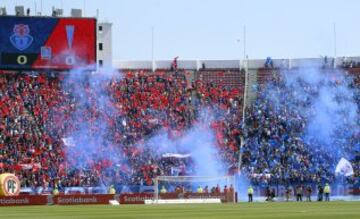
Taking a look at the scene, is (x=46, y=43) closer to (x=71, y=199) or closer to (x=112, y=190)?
(x=112, y=190)

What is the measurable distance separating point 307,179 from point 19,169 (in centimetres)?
2302

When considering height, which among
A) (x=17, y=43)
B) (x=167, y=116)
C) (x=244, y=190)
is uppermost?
(x=17, y=43)

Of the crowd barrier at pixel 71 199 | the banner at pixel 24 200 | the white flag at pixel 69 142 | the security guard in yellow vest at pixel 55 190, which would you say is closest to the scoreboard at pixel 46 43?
the white flag at pixel 69 142

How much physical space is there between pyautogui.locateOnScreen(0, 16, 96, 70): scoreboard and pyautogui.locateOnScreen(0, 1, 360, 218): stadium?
89mm

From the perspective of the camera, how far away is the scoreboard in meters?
80.4

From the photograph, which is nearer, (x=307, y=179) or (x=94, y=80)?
(x=307, y=179)

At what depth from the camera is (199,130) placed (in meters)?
82.0

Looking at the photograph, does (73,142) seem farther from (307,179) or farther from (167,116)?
(307,179)

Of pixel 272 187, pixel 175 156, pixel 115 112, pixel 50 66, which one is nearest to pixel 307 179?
pixel 272 187

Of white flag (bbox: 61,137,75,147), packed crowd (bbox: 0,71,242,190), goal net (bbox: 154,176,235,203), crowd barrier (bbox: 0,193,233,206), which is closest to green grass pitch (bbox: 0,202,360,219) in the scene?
crowd barrier (bbox: 0,193,233,206)

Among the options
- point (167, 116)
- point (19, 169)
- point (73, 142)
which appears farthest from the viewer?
point (167, 116)

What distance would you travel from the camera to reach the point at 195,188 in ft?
240

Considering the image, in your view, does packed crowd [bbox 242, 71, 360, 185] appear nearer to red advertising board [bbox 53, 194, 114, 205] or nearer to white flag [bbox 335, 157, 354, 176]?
white flag [bbox 335, 157, 354, 176]

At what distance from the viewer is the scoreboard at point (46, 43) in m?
80.4
